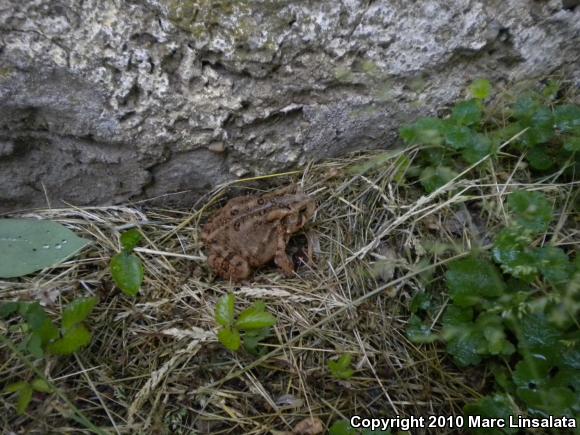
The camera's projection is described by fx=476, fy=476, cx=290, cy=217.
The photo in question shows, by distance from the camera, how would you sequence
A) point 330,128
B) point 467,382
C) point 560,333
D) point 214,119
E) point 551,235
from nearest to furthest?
point 560,333 < point 467,382 < point 551,235 < point 214,119 < point 330,128

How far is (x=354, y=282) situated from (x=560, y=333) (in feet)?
3.27

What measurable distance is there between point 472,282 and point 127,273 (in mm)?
1723

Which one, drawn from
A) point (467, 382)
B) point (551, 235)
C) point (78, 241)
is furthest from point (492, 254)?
point (78, 241)

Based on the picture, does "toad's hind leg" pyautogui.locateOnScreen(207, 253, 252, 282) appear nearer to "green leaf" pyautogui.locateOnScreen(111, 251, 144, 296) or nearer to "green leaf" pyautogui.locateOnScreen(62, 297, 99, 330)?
"green leaf" pyautogui.locateOnScreen(111, 251, 144, 296)

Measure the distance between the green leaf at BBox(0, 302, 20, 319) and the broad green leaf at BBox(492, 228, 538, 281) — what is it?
7.78 feet

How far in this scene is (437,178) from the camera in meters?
2.71

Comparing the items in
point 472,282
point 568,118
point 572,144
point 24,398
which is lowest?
point 24,398

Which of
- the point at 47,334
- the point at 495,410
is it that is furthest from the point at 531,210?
the point at 47,334

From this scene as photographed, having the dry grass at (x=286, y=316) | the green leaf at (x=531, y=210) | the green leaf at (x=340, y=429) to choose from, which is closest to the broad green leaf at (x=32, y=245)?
the dry grass at (x=286, y=316)

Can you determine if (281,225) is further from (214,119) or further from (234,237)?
(214,119)

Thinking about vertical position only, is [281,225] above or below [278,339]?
above

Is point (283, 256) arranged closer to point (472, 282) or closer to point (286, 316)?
point (286, 316)

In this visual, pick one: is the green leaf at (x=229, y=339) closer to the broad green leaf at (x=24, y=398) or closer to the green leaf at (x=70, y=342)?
the green leaf at (x=70, y=342)

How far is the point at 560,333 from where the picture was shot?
2135mm
